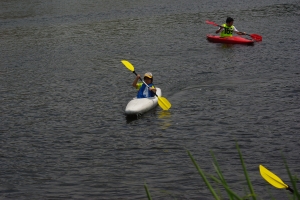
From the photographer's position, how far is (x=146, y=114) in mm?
13031

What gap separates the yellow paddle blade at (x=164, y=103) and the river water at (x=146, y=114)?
0.59ft

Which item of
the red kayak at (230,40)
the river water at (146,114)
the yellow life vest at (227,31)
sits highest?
the yellow life vest at (227,31)

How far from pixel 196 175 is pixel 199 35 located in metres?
15.4

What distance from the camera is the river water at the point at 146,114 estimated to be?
30.2 feet

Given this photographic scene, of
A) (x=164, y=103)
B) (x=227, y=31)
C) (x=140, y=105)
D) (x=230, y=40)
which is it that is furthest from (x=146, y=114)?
(x=227, y=31)

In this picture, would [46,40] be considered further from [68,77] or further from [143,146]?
[143,146]

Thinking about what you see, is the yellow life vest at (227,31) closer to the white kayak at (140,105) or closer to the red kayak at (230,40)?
the red kayak at (230,40)

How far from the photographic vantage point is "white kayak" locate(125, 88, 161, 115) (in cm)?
1261

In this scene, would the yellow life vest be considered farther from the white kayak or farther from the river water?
the white kayak

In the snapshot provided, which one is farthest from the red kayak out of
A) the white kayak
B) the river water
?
the white kayak

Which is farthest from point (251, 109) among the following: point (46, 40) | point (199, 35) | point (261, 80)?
point (46, 40)

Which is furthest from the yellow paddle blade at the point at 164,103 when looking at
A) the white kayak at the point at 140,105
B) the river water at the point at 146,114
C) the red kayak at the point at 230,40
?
the red kayak at the point at 230,40

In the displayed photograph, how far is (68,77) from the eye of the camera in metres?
17.5

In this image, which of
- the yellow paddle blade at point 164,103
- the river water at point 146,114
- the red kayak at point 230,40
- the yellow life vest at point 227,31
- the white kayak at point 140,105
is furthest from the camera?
the yellow life vest at point 227,31
